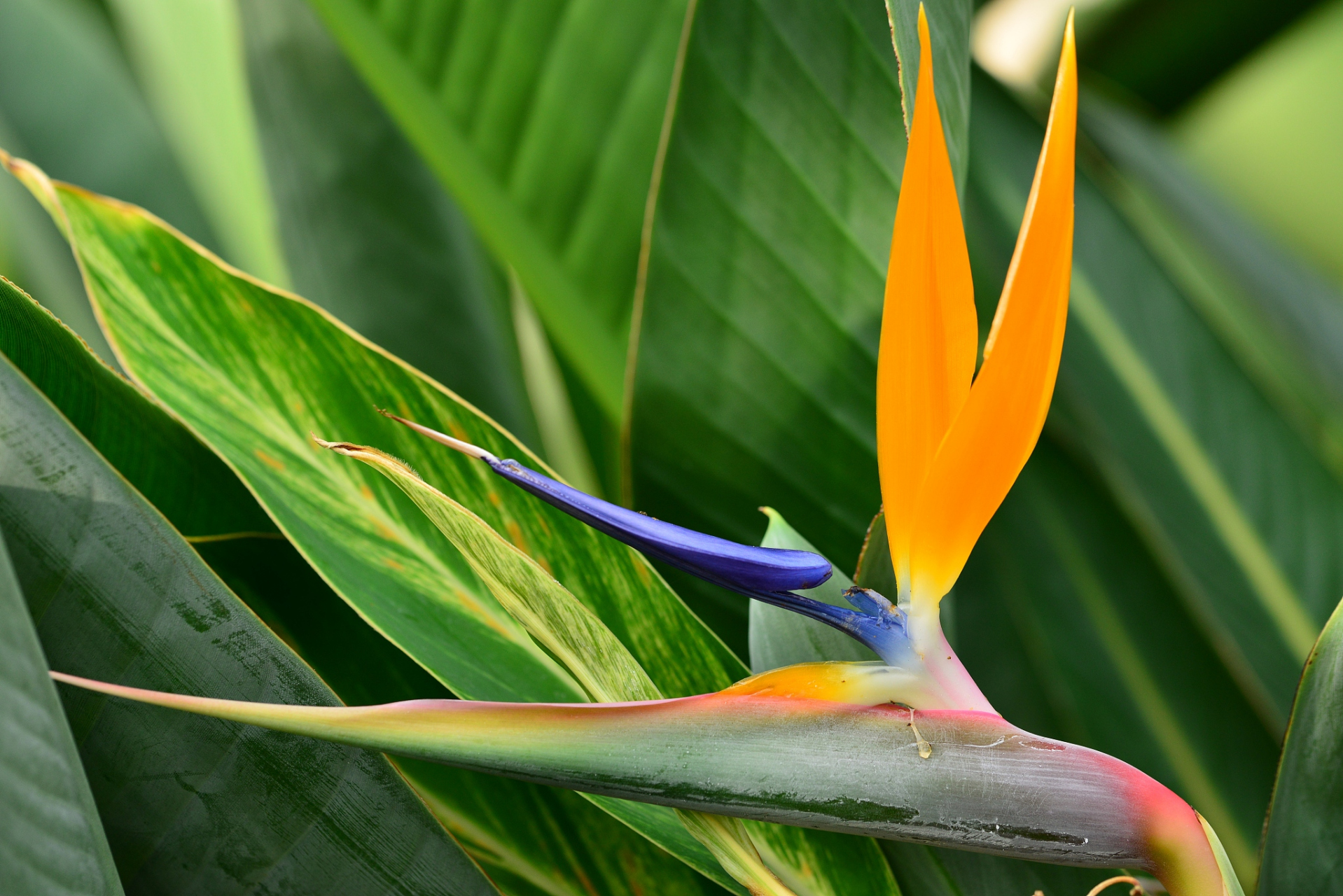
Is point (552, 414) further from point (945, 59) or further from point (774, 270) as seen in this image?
point (945, 59)

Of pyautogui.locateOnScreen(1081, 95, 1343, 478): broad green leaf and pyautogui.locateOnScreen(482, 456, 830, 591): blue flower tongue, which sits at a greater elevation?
pyautogui.locateOnScreen(1081, 95, 1343, 478): broad green leaf

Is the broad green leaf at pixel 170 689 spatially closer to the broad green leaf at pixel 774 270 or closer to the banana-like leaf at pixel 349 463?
the banana-like leaf at pixel 349 463

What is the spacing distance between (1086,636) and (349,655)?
46 centimetres

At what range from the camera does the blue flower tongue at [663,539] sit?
223mm

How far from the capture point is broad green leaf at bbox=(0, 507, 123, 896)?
0.22 m

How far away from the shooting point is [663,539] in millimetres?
223

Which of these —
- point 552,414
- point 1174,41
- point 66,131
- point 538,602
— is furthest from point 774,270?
point 1174,41

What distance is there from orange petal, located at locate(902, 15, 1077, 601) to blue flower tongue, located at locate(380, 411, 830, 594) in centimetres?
4

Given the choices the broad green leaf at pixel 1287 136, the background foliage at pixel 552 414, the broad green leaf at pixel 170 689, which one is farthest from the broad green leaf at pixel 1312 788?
the broad green leaf at pixel 1287 136

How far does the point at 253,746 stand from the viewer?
0.91 feet

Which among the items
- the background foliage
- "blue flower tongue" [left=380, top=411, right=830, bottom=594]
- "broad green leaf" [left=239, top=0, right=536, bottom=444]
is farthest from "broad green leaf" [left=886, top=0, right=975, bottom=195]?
"broad green leaf" [left=239, top=0, right=536, bottom=444]

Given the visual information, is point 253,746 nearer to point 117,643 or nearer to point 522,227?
point 117,643

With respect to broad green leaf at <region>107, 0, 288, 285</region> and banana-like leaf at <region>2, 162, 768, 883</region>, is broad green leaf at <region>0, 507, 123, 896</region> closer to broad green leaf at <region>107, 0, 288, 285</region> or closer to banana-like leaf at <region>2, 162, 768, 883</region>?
banana-like leaf at <region>2, 162, 768, 883</region>

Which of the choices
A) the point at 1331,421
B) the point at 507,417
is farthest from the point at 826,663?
the point at 1331,421
